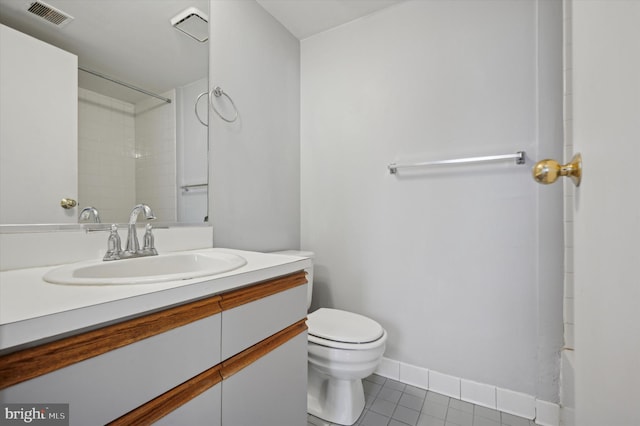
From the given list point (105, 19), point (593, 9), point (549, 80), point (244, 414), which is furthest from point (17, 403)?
point (549, 80)

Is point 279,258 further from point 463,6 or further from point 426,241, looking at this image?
point 463,6

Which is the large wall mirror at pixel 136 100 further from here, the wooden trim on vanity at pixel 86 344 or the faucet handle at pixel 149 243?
the wooden trim on vanity at pixel 86 344

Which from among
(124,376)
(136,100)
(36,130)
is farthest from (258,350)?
(136,100)

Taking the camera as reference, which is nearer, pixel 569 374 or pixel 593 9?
pixel 593 9

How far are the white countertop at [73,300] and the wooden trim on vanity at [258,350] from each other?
0.20 meters

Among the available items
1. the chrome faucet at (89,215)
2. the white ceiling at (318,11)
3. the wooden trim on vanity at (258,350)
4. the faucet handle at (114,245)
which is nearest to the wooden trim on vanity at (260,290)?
the wooden trim on vanity at (258,350)

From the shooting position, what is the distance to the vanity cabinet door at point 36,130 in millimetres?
828

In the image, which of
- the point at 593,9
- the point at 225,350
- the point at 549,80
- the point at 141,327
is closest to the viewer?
the point at 593,9

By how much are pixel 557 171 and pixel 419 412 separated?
53.4 inches

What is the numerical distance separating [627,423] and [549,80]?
5.00 ft

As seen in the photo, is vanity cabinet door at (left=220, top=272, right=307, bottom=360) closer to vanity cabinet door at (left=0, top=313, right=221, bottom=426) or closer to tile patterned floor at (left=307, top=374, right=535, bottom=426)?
vanity cabinet door at (left=0, top=313, right=221, bottom=426)

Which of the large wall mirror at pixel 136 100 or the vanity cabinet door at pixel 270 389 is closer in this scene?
the vanity cabinet door at pixel 270 389

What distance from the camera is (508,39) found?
1397 mm

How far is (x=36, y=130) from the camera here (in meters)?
0.88
